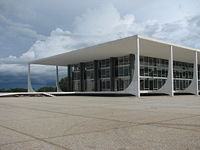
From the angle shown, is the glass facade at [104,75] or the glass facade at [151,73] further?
the glass facade at [104,75]

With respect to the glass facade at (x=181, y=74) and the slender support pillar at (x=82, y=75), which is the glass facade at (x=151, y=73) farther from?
the slender support pillar at (x=82, y=75)

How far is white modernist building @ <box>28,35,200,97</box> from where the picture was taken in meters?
34.2

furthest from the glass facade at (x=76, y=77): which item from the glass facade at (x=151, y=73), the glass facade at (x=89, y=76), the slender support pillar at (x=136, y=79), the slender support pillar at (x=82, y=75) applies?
the slender support pillar at (x=136, y=79)

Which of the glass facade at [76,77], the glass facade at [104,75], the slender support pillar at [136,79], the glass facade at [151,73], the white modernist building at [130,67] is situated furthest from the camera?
the glass facade at [76,77]

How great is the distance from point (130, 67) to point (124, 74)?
6.56ft

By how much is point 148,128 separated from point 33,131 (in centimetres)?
307

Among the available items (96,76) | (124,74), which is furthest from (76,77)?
(124,74)

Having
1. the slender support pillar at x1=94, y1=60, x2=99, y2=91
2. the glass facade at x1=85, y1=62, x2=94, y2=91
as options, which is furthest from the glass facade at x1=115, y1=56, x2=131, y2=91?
the glass facade at x1=85, y1=62, x2=94, y2=91

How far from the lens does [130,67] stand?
40.7 meters

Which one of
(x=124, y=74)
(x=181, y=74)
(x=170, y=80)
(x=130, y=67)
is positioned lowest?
(x=170, y=80)

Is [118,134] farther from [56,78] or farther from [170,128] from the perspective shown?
[56,78]

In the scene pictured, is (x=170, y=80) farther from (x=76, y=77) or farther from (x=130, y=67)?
(x=76, y=77)

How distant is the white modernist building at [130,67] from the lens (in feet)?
112

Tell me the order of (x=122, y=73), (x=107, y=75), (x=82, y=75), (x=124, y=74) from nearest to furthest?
(x=124, y=74), (x=122, y=73), (x=107, y=75), (x=82, y=75)
